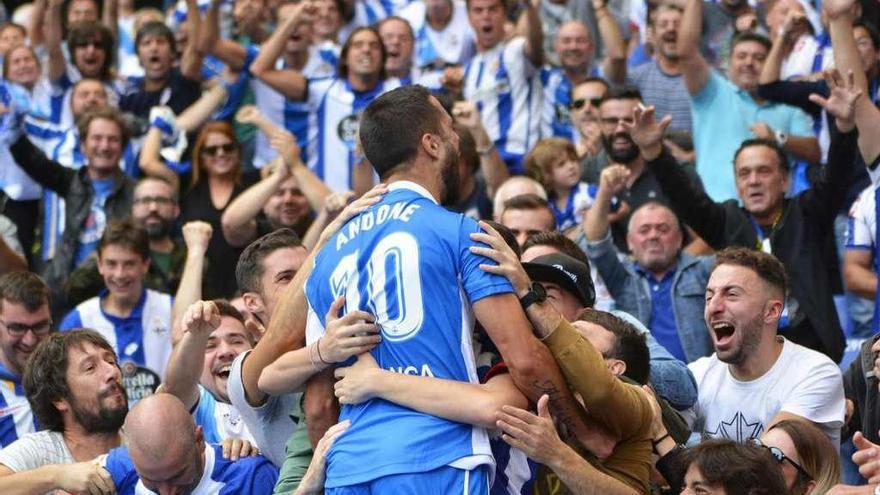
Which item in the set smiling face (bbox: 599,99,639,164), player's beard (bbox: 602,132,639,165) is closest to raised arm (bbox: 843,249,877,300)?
smiling face (bbox: 599,99,639,164)

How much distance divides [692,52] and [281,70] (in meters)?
3.36

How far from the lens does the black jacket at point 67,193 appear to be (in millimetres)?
11305

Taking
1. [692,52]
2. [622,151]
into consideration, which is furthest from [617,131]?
[692,52]

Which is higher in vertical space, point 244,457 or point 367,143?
point 367,143

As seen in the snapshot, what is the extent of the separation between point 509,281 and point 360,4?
9.77 m

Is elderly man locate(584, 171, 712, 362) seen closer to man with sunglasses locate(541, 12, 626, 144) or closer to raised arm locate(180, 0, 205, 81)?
man with sunglasses locate(541, 12, 626, 144)

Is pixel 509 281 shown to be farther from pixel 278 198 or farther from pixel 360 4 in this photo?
pixel 360 4

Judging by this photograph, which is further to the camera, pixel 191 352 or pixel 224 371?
pixel 224 371

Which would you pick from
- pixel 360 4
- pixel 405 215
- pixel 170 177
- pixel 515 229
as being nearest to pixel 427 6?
pixel 360 4

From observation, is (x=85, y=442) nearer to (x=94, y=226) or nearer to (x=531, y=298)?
(x=531, y=298)

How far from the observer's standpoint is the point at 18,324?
8.33m

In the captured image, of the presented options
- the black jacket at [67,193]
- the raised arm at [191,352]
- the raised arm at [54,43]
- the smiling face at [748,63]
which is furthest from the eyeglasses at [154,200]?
the smiling face at [748,63]

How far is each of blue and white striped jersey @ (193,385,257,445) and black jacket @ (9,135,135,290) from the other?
371 centimetres

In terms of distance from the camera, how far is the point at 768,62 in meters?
11.0
